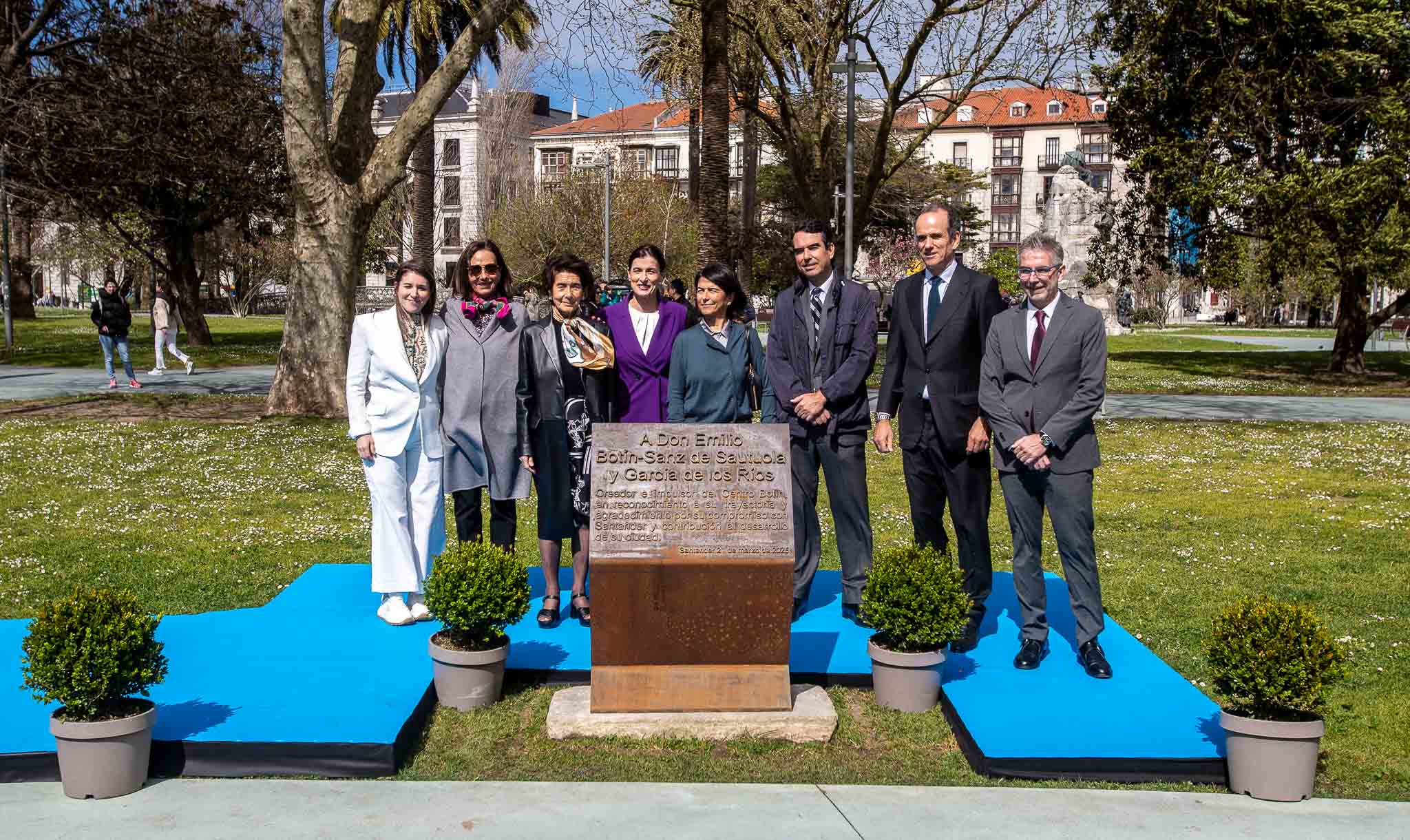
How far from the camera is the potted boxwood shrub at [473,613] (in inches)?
222

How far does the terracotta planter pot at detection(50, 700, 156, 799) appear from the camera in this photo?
15.0ft

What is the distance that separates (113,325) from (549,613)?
62.4 feet

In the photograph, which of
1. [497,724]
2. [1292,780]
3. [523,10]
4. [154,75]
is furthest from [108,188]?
[1292,780]

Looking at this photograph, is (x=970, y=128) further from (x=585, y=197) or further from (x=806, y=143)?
(x=806, y=143)

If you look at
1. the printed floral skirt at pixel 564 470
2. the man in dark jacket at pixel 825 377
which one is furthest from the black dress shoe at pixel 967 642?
the printed floral skirt at pixel 564 470

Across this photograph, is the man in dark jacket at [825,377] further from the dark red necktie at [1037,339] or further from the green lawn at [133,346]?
the green lawn at [133,346]

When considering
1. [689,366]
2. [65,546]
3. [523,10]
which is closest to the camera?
[689,366]

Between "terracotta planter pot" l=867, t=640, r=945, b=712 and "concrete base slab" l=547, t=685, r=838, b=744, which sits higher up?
"terracotta planter pot" l=867, t=640, r=945, b=712

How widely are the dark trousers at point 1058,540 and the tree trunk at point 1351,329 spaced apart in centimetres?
2662

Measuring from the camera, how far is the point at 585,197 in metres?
54.2

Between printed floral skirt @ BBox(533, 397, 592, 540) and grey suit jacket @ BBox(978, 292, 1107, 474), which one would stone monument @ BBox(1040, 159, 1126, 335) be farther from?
printed floral skirt @ BBox(533, 397, 592, 540)

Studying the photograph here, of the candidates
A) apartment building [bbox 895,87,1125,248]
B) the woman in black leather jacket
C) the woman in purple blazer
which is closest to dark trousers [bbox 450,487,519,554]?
the woman in black leather jacket

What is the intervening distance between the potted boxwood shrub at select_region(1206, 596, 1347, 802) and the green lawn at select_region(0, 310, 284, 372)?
22.6 meters

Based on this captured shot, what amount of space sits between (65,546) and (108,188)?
20315mm
